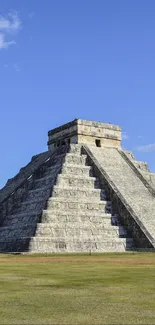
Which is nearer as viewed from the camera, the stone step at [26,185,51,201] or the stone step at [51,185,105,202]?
the stone step at [51,185,105,202]

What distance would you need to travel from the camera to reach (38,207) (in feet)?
130

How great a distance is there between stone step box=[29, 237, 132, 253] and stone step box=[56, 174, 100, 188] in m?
6.33

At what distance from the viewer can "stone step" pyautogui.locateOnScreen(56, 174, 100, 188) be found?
4159cm

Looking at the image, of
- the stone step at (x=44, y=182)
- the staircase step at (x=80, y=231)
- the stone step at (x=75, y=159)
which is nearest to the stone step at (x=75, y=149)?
the stone step at (x=75, y=159)

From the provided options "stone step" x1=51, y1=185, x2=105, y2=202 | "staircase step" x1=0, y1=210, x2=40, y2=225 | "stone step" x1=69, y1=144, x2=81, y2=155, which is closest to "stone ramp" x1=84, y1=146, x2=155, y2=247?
"stone step" x1=69, y1=144, x2=81, y2=155

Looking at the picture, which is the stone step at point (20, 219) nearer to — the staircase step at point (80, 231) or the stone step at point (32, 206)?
the stone step at point (32, 206)

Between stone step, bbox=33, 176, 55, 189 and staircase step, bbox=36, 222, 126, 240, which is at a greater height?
stone step, bbox=33, 176, 55, 189

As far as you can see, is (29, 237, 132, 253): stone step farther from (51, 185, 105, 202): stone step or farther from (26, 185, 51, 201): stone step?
(26, 185, 51, 201): stone step

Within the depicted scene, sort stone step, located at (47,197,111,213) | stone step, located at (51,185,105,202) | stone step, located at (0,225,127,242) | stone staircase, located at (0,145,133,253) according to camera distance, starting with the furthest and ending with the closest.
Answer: stone step, located at (51,185,105,202), stone step, located at (47,197,111,213), stone step, located at (0,225,127,242), stone staircase, located at (0,145,133,253)

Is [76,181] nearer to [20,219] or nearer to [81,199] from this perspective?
[81,199]

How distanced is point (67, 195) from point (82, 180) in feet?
10.7

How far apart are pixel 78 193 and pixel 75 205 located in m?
Answer: 1.71

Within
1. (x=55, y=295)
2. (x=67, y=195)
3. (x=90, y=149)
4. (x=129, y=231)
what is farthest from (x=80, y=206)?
(x=55, y=295)

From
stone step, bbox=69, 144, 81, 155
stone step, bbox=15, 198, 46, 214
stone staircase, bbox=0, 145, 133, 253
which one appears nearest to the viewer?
stone staircase, bbox=0, 145, 133, 253
